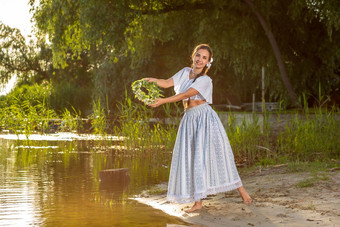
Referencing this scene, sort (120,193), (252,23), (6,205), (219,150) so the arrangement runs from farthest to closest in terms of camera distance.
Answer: (252,23), (120,193), (6,205), (219,150)

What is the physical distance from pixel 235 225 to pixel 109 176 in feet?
10.7

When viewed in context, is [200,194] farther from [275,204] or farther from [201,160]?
[275,204]

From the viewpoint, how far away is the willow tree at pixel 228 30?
14.7 meters

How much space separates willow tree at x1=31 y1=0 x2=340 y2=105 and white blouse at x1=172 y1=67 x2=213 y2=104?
8.86 metres

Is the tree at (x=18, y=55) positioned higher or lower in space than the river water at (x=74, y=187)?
higher

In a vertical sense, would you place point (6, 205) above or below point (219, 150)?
below

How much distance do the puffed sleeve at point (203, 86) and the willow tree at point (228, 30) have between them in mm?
9111

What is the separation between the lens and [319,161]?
913cm

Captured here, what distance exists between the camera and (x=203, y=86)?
5.69 m

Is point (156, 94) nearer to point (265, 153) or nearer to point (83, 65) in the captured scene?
point (265, 153)

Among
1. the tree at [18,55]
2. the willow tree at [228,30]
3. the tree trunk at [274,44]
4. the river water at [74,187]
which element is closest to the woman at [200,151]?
the river water at [74,187]

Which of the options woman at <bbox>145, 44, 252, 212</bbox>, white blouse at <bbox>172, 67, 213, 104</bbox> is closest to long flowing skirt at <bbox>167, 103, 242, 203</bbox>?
woman at <bbox>145, 44, 252, 212</bbox>

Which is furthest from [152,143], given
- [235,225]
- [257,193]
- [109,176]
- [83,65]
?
[83,65]

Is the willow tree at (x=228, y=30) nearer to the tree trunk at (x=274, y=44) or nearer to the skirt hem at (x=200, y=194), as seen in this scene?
the tree trunk at (x=274, y=44)
